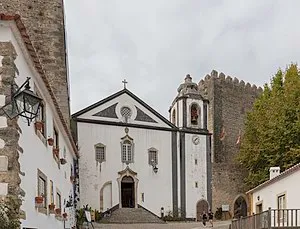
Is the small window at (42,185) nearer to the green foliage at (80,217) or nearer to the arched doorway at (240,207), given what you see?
the green foliage at (80,217)

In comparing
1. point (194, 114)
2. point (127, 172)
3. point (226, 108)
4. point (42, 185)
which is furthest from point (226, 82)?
point (42, 185)

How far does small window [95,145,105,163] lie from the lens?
33844mm

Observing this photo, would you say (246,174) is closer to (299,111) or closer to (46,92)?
(299,111)

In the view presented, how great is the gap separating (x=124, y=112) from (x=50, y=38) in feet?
42.2

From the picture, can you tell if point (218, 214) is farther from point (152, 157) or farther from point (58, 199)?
point (58, 199)

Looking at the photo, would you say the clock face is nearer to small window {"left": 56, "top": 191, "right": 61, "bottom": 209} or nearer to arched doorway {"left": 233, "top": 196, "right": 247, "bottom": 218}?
arched doorway {"left": 233, "top": 196, "right": 247, "bottom": 218}

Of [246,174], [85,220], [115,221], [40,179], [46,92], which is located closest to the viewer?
[40,179]

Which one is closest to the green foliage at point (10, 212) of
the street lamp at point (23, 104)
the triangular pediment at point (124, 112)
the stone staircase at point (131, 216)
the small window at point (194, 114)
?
the street lamp at point (23, 104)

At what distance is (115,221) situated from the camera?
3161 cm

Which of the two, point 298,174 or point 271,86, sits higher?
point 271,86

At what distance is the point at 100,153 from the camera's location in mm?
33969

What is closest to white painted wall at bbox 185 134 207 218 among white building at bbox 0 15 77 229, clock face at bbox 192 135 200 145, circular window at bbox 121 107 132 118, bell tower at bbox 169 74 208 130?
clock face at bbox 192 135 200 145

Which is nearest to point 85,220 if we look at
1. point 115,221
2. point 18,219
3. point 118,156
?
point 115,221

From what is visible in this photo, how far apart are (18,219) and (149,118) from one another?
27.3 metres
